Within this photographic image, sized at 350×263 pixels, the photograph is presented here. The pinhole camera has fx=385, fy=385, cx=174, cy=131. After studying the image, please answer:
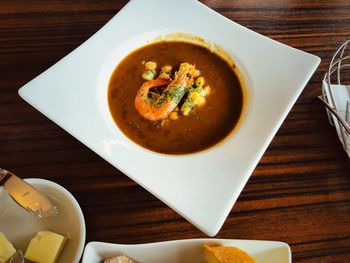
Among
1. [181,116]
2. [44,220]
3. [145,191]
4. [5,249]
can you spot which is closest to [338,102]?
[181,116]

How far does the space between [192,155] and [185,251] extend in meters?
0.32

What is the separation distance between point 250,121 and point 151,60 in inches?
22.5

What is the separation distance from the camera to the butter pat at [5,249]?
1.13 metres

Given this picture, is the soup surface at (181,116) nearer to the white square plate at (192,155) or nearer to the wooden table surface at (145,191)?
the white square plate at (192,155)

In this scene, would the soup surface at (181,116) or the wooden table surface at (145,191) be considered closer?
the wooden table surface at (145,191)

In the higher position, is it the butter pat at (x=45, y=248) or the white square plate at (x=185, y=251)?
the butter pat at (x=45, y=248)

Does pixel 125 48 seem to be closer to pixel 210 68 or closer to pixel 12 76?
pixel 210 68

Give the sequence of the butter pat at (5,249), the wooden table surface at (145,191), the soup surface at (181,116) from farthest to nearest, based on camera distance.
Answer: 1. the soup surface at (181,116)
2. the wooden table surface at (145,191)
3. the butter pat at (5,249)

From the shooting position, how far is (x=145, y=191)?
1.39 m

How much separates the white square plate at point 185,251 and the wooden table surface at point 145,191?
0.13m

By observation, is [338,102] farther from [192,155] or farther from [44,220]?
[44,220]

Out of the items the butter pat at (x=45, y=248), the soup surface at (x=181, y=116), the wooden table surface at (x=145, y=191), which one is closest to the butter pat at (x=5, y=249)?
the butter pat at (x=45, y=248)

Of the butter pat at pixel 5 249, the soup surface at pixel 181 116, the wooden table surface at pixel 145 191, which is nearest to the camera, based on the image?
the butter pat at pixel 5 249

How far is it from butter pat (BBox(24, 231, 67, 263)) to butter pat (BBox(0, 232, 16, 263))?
1.9 inches
